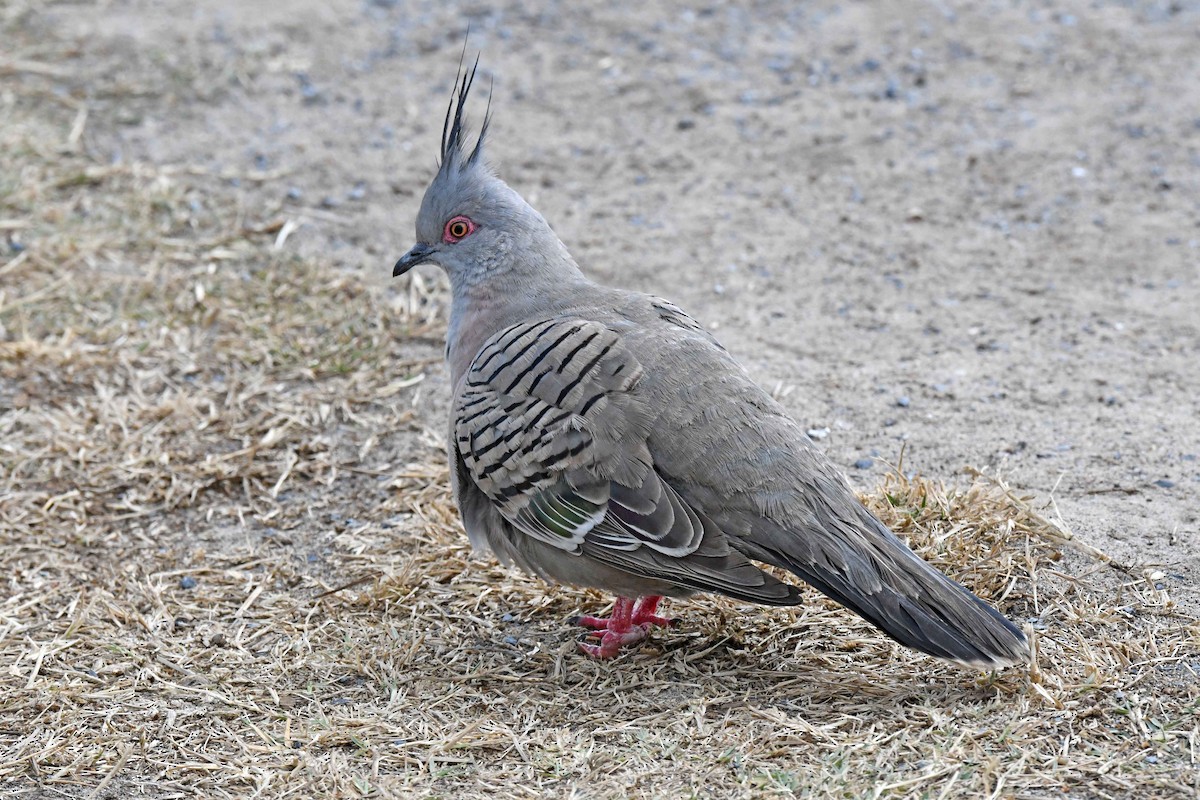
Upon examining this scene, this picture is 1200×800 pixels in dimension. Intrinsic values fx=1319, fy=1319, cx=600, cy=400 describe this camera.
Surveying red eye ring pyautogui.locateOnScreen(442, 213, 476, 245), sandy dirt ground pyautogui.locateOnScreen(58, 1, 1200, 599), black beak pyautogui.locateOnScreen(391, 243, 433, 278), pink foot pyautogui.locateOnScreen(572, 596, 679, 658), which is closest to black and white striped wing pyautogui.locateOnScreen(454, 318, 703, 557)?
pink foot pyautogui.locateOnScreen(572, 596, 679, 658)

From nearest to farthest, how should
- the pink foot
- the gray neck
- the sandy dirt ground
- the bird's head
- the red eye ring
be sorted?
1. the pink foot
2. the gray neck
3. the bird's head
4. the red eye ring
5. the sandy dirt ground

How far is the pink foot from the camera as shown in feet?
14.1

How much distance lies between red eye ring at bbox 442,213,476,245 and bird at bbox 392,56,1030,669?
45cm

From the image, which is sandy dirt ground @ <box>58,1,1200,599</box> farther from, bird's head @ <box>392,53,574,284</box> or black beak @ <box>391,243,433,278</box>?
bird's head @ <box>392,53,574,284</box>

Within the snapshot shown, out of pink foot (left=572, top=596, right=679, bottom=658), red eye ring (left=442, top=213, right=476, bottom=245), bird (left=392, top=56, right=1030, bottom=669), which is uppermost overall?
red eye ring (left=442, top=213, right=476, bottom=245)

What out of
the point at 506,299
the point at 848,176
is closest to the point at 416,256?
the point at 506,299

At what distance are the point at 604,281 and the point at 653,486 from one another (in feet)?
9.73

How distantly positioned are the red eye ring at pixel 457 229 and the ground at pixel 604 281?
1.02 m

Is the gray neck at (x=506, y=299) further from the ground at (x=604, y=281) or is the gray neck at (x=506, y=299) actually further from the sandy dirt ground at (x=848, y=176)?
the sandy dirt ground at (x=848, y=176)

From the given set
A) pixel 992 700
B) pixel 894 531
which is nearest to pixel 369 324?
pixel 894 531

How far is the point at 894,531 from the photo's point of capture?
4.63 meters

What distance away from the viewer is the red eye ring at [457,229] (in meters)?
4.95

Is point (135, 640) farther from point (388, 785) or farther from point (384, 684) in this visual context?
point (388, 785)

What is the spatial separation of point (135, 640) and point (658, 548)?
1.87m
